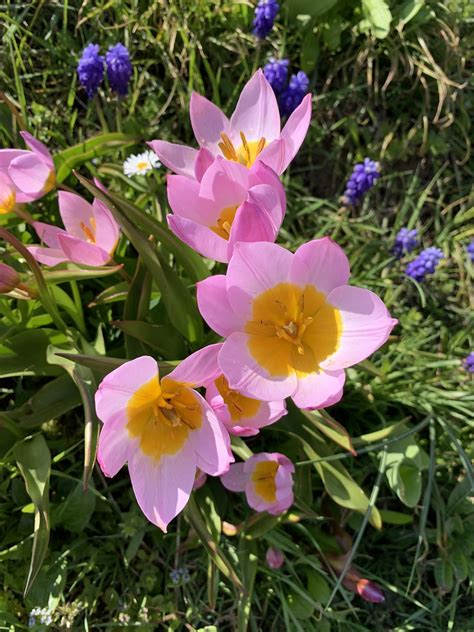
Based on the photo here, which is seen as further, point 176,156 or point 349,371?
point 349,371

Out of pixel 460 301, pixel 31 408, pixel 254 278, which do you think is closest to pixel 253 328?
pixel 254 278

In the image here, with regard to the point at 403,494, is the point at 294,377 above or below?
above

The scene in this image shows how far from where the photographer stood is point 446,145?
2.46 m

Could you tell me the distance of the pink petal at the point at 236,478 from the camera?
166 centimetres

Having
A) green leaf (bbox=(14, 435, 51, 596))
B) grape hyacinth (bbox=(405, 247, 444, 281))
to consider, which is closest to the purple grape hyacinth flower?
grape hyacinth (bbox=(405, 247, 444, 281))

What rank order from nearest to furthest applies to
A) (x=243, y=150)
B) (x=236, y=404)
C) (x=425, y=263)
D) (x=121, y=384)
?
(x=121, y=384) → (x=236, y=404) → (x=243, y=150) → (x=425, y=263)

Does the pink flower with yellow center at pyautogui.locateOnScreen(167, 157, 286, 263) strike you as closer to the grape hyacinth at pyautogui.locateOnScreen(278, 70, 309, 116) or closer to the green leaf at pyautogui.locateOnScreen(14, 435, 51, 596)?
→ the green leaf at pyautogui.locateOnScreen(14, 435, 51, 596)

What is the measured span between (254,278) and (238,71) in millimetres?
1572

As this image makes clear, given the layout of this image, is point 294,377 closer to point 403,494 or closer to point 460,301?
point 403,494

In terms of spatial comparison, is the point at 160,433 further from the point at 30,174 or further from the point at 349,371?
the point at 349,371

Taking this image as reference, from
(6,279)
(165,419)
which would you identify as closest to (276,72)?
(6,279)

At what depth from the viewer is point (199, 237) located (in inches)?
43.8

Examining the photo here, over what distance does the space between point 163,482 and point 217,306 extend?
0.40 metres

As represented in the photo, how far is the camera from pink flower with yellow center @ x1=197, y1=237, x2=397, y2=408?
1090 mm
